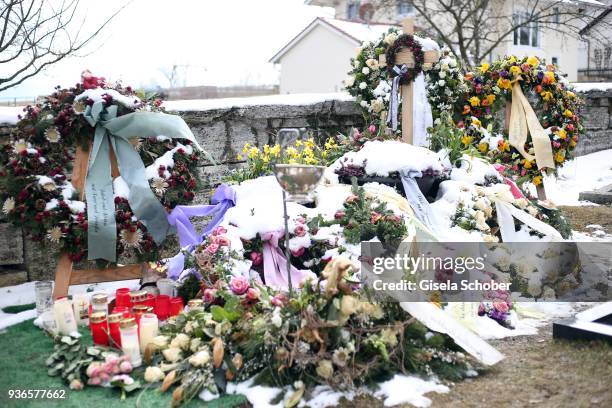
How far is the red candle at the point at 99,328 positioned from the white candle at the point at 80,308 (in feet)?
1.36

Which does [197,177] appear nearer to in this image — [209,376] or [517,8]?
[209,376]

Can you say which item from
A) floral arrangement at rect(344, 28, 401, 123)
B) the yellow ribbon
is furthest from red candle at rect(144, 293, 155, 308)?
the yellow ribbon

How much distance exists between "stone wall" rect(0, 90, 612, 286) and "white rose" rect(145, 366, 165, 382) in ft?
5.23

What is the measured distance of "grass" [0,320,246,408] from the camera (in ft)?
9.12

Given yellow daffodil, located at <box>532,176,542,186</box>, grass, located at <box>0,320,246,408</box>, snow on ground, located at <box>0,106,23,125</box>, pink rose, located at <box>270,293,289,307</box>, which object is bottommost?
grass, located at <box>0,320,246,408</box>

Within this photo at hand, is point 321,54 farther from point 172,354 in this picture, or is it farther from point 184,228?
point 172,354

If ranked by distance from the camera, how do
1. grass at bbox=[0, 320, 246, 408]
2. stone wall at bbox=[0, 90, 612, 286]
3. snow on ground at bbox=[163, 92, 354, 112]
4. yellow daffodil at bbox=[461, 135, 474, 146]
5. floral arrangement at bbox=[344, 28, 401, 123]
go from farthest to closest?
floral arrangement at bbox=[344, 28, 401, 123]
yellow daffodil at bbox=[461, 135, 474, 146]
snow on ground at bbox=[163, 92, 354, 112]
stone wall at bbox=[0, 90, 612, 286]
grass at bbox=[0, 320, 246, 408]

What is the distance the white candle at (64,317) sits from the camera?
3.40m

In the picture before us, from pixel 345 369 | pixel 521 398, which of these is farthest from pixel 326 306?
pixel 521 398

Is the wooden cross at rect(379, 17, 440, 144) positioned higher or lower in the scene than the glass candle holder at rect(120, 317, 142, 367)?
higher

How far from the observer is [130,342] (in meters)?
3.08

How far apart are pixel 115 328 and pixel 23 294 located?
4.81 feet

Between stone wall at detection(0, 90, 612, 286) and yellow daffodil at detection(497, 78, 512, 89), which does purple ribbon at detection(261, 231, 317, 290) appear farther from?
yellow daffodil at detection(497, 78, 512, 89)

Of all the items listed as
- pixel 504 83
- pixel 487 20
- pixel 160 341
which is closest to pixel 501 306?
pixel 160 341
